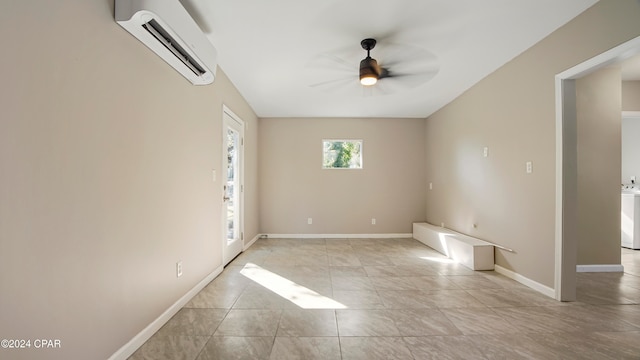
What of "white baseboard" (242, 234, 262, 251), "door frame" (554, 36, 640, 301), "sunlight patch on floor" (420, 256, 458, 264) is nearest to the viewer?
"door frame" (554, 36, 640, 301)

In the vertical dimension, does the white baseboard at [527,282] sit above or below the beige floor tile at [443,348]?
above

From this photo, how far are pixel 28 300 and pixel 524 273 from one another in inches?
152

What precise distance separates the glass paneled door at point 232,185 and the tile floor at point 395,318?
1.63ft

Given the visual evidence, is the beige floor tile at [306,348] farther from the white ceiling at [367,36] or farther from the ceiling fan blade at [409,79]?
the ceiling fan blade at [409,79]

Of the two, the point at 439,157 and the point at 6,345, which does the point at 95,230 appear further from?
the point at 439,157

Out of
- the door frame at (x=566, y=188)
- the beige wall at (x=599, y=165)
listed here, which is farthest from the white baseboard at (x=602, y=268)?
the door frame at (x=566, y=188)

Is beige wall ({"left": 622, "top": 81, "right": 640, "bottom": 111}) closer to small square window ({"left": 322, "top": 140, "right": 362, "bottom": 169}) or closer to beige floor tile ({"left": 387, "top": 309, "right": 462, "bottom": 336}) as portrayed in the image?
small square window ({"left": 322, "top": 140, "right": 362, "bottom": 169})

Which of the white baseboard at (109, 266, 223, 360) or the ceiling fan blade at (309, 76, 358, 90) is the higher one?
the ceiling fan blade at (309, 76, 358, 90)

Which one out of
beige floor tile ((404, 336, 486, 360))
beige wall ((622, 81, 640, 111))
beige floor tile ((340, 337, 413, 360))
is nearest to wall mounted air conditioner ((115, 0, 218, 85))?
beige floor tile ((340, 337, 413, 360))

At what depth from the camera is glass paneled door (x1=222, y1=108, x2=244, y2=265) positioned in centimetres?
334

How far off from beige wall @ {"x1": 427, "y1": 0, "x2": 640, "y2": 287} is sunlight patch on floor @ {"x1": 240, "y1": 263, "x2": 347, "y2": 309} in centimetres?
213

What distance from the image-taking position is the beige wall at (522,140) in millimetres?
2074

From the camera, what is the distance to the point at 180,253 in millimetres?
2238

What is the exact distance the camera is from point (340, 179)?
5352 mm
